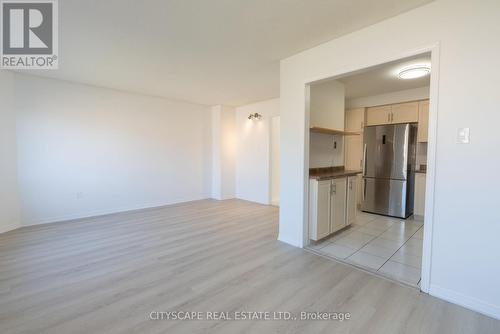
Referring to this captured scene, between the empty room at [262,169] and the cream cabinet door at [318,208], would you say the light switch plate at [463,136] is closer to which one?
the empty room at [262,169]

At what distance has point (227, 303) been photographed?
1.89 meters

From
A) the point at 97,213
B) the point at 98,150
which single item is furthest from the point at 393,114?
the point at 97,213

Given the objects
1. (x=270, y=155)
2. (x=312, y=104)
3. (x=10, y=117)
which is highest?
(x=312, y=104)

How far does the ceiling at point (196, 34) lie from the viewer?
201 centimetres

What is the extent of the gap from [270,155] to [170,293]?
13.2ft

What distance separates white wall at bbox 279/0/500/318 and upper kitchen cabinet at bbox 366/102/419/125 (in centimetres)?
290

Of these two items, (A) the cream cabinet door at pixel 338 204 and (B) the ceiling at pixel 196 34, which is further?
(A) the cream cabinet door at pixel 338 204

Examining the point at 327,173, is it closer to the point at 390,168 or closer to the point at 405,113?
the point at 390,168

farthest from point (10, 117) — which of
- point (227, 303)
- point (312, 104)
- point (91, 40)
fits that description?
point (312, 104)

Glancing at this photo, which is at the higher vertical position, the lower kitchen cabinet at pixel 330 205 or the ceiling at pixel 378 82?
the ceiling at pixel 378 82

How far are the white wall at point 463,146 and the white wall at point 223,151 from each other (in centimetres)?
443

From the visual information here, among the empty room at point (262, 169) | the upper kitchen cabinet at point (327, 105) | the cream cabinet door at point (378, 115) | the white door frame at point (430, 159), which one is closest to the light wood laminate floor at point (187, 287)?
the empty room at point (262, 169)

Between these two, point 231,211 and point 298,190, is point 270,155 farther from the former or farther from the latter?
point 298,190

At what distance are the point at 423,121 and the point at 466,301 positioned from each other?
11.6 ft
